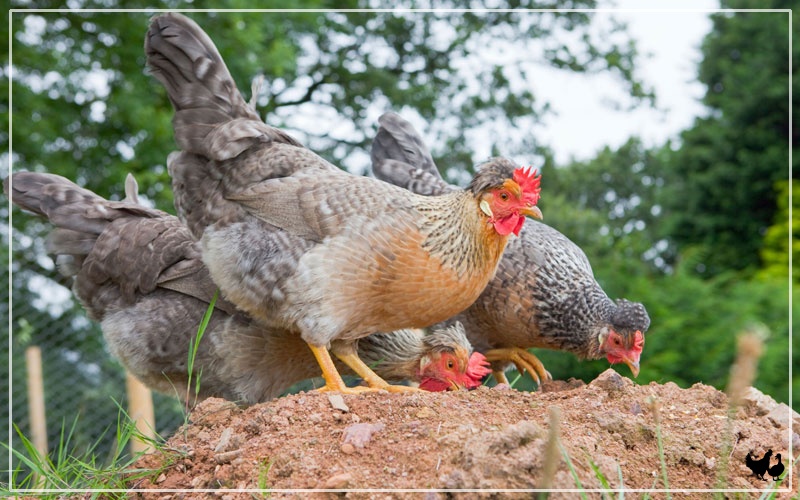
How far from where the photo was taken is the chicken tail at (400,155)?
398 centimetres

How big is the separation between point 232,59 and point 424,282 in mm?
2667

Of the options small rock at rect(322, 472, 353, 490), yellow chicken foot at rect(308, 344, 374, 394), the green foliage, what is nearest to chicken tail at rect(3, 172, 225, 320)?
→ yellow chicken foot at rect(308, 344, 374, 394)

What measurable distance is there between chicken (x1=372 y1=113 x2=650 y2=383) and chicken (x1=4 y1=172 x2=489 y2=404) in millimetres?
253

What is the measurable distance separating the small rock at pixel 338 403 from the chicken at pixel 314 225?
0.25m

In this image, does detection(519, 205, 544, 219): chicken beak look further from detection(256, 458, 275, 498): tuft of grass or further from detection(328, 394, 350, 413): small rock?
detection(256, 458, 275, 498): tuft of grass

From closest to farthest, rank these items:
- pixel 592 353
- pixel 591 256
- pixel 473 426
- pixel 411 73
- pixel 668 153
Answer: pixel 473 426
pixel 592 353
pixel 411 73
pixel 591 256
pixel 668 153

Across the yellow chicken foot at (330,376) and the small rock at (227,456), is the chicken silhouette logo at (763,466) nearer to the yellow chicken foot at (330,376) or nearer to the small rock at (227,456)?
the yellow chicken foot at (330,376)

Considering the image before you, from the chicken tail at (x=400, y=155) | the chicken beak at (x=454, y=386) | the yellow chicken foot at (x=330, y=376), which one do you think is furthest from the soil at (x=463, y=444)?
the chicken tail at (x=400, y=155)

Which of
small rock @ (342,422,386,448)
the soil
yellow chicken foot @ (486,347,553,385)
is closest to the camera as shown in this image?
the soil

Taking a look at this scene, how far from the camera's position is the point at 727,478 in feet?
7.39

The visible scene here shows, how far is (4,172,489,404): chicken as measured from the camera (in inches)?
131

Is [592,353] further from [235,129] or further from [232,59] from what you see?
[232,59]

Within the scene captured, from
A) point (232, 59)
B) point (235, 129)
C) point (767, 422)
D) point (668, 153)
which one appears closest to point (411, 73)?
point (232, 59)

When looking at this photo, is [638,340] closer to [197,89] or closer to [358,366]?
[358,366]
